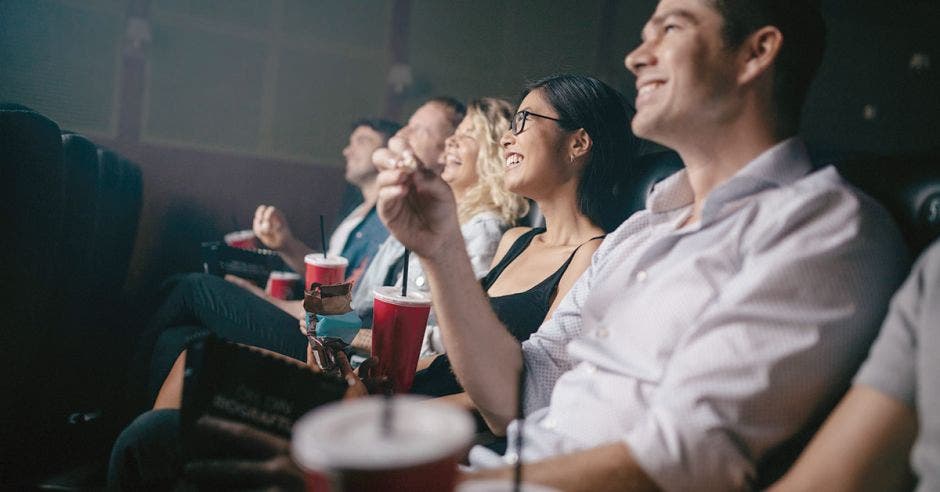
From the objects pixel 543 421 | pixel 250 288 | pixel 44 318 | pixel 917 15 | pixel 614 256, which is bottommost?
pixel 250 288

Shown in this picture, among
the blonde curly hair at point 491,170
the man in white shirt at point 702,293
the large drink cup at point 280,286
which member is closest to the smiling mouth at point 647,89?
the man in white shirt at point 702,293

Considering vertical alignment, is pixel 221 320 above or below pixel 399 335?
below

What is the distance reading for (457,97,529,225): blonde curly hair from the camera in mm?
2324

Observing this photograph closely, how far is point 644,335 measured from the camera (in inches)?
38.4

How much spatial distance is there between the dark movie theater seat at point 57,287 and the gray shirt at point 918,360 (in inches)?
66.2

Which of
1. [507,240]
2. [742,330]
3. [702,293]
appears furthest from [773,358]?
[507,240]

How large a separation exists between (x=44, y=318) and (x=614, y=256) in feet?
4.76

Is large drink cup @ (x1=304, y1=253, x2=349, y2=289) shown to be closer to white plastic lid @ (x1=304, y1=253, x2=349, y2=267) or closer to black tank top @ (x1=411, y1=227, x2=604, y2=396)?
white plastic lid @ (x1=304, y1=253, x2=349, y2=267)

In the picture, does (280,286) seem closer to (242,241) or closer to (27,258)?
(242,241)

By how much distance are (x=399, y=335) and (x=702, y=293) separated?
0.73 meters

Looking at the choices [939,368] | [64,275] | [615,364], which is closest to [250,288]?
[64,275]

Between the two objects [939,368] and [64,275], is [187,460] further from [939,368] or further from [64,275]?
[64,275]

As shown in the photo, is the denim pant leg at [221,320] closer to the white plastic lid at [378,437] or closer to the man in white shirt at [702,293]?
the man in white shirt at [702,293]

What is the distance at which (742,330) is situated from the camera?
32.2 inches
